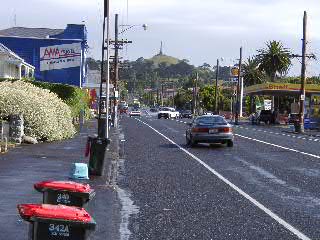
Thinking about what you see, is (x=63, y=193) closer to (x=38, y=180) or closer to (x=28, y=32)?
(x=38, y=180)

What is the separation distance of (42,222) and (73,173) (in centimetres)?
1038

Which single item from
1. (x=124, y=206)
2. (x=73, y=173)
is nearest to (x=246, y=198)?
(x=124, y=206)

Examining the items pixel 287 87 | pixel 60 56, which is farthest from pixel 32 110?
pixel 287 87

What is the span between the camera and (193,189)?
51.2ft

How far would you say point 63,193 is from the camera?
7.53m

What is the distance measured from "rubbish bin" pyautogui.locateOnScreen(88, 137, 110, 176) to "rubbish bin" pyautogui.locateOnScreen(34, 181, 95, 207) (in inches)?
409

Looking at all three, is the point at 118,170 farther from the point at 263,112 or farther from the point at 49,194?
the point at 263,112

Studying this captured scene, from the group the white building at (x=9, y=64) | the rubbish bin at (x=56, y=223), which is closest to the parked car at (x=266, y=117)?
the white building at (x=9, y=64)

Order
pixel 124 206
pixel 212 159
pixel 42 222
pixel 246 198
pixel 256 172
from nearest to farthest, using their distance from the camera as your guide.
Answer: pixel 42 222 < pixel 124 206 < pixel 246 198 < pixel 256 172 < pixel 212 159

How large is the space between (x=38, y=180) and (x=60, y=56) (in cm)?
5987

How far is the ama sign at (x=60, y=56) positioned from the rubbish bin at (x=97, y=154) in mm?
56866

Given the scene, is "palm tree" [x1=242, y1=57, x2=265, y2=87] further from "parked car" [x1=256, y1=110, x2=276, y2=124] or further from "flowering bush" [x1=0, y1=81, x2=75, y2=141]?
"flowering bush" [x1=0, y1=81, x2=75, y2=141]

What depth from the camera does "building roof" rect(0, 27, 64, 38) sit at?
8019 cm

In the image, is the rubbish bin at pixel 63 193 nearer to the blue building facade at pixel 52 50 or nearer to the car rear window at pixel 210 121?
the car rear window at pixel 210 121
